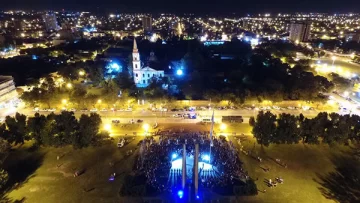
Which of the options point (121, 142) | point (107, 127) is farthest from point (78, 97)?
point (121, 142)

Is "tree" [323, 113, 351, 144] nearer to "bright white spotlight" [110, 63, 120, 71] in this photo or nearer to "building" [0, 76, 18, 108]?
"bright white spotlight" [110, 63, 120, 71]

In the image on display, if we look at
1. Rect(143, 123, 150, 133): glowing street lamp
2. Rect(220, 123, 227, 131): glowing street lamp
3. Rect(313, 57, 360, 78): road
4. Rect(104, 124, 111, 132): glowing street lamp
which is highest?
Rect(313, 57, 360, 78): road

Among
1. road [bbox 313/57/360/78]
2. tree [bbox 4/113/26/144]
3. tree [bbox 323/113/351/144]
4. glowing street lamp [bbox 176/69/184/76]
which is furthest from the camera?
road [bbox 313/57/360/78]

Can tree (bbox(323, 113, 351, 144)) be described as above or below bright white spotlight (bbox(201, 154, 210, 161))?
above

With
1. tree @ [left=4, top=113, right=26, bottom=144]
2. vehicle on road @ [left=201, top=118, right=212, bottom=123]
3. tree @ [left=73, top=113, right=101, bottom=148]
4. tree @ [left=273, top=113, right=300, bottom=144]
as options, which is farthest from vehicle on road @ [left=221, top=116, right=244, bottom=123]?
tree @ [left=4, top=113, right=26, bottom=144]

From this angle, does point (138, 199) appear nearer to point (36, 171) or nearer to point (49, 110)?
point (36, 171)

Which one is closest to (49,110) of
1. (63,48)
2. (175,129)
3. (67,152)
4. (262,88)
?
(67,152)
